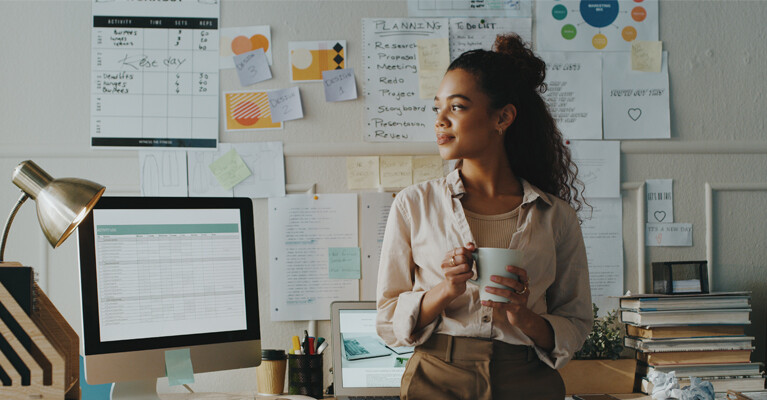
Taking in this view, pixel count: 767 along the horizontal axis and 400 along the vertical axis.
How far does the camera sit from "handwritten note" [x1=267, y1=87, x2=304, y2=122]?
1.82 m

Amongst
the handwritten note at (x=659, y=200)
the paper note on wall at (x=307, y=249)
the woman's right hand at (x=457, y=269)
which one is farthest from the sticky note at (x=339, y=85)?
the handwritten note at (x=659, y=200)

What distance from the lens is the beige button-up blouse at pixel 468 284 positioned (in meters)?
1.18

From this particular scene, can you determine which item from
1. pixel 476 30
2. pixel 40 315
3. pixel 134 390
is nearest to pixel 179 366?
pixel 134 390

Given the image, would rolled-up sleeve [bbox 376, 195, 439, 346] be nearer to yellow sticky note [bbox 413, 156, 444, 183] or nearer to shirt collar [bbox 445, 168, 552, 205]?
shirt collar [bbox 445, 168, 552, 205]

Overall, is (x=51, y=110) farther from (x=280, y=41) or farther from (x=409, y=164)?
(x=409, y=164)

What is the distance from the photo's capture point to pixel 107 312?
122cm

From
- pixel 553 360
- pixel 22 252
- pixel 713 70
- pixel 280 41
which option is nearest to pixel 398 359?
pixel 553 360

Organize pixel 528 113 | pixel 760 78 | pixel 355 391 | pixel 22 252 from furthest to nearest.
→ pixel 760 78, pixel 22 252, pixel 355 391, pixel 528 113

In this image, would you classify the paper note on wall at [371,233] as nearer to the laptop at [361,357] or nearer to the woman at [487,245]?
the laptop at [361,357]

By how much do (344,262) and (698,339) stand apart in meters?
1.03

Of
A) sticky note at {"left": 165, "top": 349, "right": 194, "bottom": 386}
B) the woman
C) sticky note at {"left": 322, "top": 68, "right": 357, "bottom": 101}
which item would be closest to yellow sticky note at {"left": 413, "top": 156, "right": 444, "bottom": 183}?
sticky note at {"left": 322, "top": 68, "right": 357, "bottom": 101}

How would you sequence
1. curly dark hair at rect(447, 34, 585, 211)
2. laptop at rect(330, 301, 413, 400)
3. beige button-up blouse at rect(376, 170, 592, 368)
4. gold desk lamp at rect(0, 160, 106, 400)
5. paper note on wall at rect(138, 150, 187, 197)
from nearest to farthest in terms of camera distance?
gold desk lamp at rect(0, 160, 106, 400) < beige button-up blouse at rect(376, 170, 592, 368) < curly dark hair at rect(447, 34, 585, 211) < laptop at rect(330, 301, 413, 400) < paper note on wall at rect(138, 150, 187, 197)

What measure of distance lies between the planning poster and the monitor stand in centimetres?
78

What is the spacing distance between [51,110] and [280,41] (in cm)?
72
